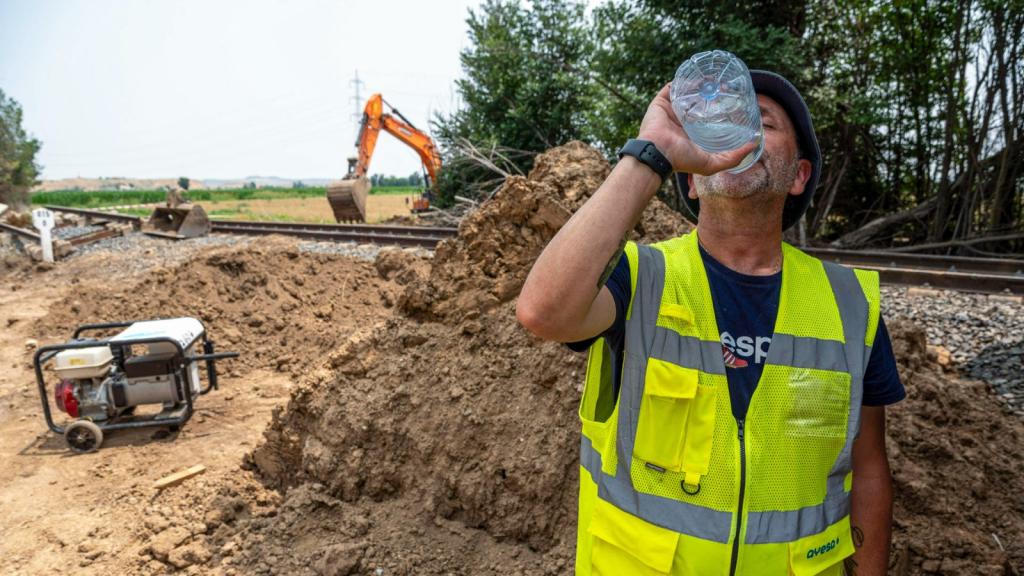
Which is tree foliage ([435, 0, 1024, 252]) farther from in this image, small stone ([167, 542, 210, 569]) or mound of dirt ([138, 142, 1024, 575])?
small stone ([167, 542, 210, 569])

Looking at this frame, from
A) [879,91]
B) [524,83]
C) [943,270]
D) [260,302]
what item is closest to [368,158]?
[524,83]

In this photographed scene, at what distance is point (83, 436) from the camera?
225 inches

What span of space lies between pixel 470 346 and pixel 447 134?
53.6 ft

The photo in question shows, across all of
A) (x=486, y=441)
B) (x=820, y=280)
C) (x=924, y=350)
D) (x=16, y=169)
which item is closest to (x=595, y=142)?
(x=924, y=350)

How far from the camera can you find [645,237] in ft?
12.5

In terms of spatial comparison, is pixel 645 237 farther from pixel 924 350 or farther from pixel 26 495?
pixel 26 495

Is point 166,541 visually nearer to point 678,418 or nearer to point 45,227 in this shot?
point 678,418

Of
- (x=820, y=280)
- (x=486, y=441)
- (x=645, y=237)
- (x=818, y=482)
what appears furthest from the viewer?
(x=645, y=237)

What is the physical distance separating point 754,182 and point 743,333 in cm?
42

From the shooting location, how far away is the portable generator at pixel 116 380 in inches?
224

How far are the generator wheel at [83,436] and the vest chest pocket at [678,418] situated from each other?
19.3 feet

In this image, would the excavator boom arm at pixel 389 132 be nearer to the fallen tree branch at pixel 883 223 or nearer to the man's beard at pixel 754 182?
the fallen tree branch at pixel 883 223

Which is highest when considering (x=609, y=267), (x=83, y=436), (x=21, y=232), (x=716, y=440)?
(x=609, y=267)

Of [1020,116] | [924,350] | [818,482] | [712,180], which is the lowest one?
[924,350]
